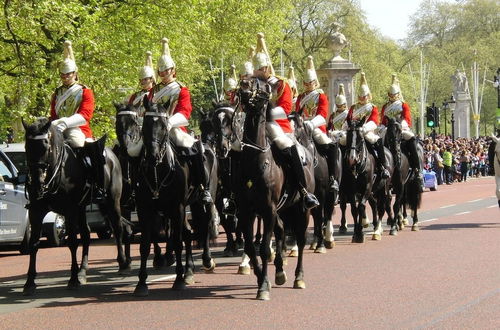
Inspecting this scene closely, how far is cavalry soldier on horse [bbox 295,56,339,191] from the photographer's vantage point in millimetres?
16594

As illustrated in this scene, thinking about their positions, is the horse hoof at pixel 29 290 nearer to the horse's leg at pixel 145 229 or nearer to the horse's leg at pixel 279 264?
the horse's leg at pixel 145 229

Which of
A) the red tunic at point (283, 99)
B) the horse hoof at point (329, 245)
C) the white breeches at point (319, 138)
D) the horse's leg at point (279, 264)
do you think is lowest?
the horse hoof at point (329, 245)

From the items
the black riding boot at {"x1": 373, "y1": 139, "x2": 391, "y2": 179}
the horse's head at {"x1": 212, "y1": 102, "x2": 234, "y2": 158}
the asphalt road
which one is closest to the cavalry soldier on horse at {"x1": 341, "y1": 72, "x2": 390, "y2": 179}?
the black riding boot at {"x1": 373, "y1": 139, "x2": 391, "y2": 179}

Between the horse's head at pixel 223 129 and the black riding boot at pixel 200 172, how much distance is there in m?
0.31

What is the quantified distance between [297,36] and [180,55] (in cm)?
3744

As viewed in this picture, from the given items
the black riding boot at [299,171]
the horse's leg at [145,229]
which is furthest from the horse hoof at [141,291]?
the black riding boot at [299,171]

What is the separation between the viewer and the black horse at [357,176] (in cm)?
1816

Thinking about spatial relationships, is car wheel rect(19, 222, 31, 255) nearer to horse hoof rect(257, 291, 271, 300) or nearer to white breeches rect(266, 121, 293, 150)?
white breeches rect(266, 121, 293, 150)

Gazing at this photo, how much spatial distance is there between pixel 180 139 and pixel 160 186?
896 mm

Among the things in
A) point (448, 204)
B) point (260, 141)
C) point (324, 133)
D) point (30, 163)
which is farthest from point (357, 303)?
point (448, 204)

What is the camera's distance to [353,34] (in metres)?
74.8

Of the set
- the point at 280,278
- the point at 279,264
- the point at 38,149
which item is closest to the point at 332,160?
the point at 279,264

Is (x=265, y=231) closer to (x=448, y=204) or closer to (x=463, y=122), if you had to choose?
(x=448, y=204)

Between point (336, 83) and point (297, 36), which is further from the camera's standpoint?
point (297, 36)
